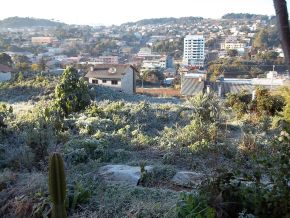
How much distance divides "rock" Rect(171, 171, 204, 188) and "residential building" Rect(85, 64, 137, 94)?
20.8 metres

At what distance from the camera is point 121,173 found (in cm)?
496

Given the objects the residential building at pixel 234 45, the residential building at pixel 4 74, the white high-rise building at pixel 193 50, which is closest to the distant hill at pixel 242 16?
the residential building at pixel 234 45

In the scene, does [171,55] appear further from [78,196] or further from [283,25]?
[283,25]

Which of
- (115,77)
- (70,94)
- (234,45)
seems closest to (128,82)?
(115,77)

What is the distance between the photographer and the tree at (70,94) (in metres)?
10.6

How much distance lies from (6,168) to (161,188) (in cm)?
209

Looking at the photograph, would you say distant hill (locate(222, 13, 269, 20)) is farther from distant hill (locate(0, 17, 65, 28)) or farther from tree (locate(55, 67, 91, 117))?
tree (locate(55, 67, 91, 117))

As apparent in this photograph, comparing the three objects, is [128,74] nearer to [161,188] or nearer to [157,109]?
[157,109]

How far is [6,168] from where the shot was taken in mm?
5309

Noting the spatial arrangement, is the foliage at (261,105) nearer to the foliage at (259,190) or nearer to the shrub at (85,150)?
the shrub at (85,150)

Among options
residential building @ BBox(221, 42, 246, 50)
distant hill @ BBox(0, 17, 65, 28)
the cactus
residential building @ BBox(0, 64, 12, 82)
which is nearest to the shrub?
the cactus

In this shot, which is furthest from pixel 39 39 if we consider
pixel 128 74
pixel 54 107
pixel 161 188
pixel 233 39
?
pixel 161 188

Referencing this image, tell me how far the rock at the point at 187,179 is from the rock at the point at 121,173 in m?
0.40

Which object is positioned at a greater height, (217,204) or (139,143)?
(217,204)
